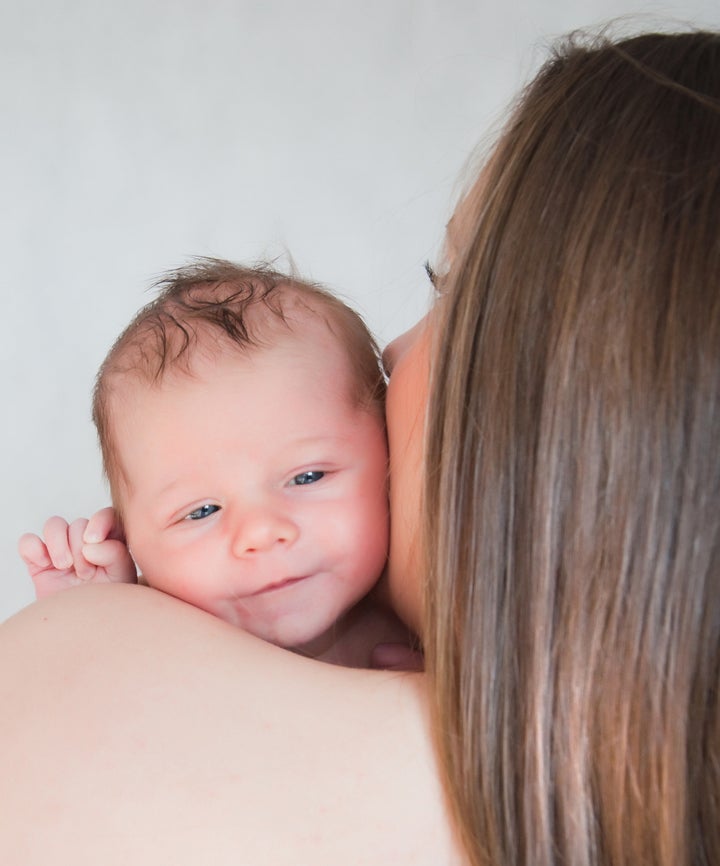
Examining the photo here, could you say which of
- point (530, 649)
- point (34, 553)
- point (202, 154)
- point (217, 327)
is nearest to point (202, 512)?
point (217, 327)

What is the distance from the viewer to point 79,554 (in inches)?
56.4

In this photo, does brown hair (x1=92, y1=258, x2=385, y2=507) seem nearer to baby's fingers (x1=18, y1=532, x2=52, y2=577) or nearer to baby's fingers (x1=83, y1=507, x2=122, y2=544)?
baby's fingers (x1=83, y1=507, x2=122, y2=544)

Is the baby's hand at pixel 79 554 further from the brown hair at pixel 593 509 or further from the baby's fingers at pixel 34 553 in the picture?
the brown hair at pixel 593 509

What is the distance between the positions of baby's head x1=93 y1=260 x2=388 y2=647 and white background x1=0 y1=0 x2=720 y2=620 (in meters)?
1.11

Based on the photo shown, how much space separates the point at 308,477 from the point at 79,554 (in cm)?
38

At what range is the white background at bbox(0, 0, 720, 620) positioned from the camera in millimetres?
2379

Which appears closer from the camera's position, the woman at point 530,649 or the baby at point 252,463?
the woman at point 530,649

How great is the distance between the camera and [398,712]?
909mm

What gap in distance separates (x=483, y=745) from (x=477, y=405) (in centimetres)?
27

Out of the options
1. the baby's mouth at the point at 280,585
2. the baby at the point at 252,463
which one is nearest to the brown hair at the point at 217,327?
the baby at the point at 252,463

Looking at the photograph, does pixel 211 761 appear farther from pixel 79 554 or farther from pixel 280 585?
pixel 79 554

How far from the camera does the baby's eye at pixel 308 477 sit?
121 centimetres

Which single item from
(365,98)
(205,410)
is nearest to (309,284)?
(205,410)

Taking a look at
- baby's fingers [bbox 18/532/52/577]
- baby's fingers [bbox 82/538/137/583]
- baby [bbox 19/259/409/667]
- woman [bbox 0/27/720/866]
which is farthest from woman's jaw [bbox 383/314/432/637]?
baby's fingers [bbox 18/532/52/577]
